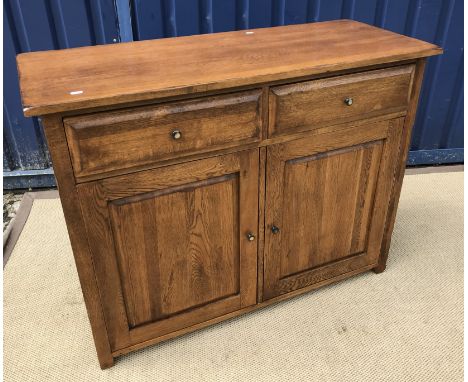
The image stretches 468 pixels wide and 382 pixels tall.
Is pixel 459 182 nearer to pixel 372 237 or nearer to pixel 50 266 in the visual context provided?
pixel 372 237

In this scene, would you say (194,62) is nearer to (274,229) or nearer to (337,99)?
(337,99)

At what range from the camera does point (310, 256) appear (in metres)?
1.64

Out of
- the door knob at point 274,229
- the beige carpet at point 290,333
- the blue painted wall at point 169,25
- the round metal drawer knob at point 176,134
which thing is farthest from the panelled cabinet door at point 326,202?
the blue painted wall at point 169,25

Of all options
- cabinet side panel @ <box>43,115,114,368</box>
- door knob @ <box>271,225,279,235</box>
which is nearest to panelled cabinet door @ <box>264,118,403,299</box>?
door knob @ <box>271,225,279,235</box>

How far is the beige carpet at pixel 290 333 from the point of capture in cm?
147

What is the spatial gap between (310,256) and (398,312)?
380 mm

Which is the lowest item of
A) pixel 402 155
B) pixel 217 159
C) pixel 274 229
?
pixel 274 229

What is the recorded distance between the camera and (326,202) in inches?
60.6

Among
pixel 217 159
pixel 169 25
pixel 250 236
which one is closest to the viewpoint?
pixel 217 159

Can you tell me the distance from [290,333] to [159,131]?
0.85 metres

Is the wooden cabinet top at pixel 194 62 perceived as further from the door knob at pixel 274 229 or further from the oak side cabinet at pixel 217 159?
the door knob at pixel 274 229

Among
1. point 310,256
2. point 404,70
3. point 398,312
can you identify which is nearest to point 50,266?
point 310,256

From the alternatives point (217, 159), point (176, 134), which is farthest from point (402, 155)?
point (176, 134)

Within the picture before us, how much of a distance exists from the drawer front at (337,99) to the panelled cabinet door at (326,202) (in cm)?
5
